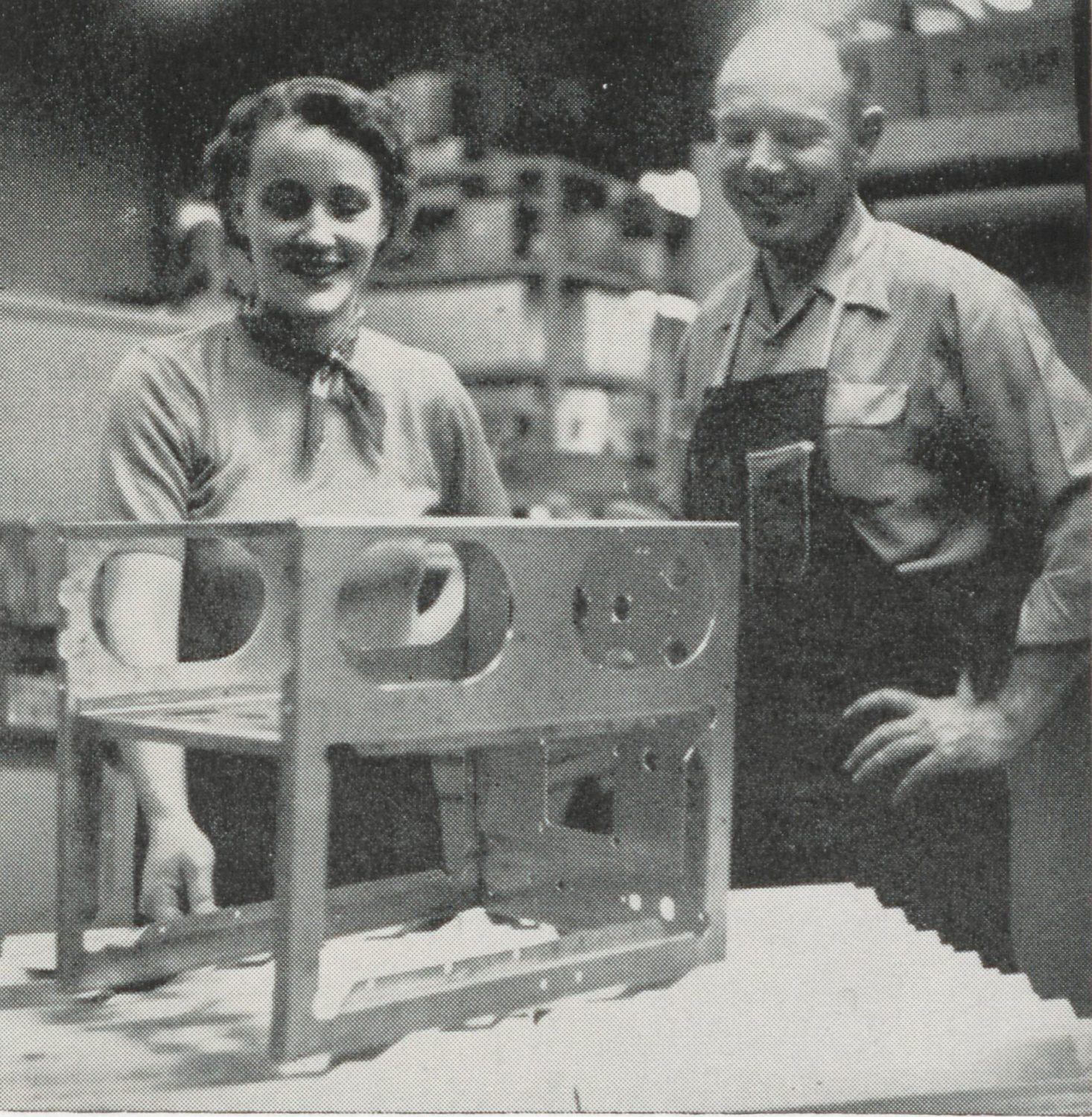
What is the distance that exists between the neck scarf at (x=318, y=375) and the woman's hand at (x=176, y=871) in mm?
337

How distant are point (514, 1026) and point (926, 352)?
74 centimetres

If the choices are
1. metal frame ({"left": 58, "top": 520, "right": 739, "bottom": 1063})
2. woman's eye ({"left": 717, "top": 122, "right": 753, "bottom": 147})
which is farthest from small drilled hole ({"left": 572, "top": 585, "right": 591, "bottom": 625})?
woman's eye ({"left": 717, "top": 122, "right": 753, "bottom": 147})

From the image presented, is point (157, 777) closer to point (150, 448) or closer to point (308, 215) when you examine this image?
point (150, 448)

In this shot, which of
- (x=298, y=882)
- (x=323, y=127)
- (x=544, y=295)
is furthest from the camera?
(x=544, y=295)

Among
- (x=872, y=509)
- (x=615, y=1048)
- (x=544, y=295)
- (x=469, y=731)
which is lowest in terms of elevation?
(x=615, y=1048)

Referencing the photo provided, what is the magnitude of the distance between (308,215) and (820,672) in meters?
0.65

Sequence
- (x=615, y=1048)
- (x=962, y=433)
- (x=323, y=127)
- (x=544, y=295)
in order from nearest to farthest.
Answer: (x=615, y=1048), (x=323, y=127), (x=962, y=433), (x=544, y=295)

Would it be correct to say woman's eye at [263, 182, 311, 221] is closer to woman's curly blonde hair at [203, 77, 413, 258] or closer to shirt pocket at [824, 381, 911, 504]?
woman's curly blonde hair at [203, 77, 413, 258]

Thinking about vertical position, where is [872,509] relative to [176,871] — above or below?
above

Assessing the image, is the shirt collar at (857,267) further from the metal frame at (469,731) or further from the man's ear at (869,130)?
the metal frame at (469,731)

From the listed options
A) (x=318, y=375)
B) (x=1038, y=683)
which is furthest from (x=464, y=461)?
(x=1038, y=683)

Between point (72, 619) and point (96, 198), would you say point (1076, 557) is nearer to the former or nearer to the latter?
point (72, 619)

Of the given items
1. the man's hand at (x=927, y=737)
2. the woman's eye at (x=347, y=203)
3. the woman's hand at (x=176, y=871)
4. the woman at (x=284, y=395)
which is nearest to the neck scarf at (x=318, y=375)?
the woman at (x=284, y=395)

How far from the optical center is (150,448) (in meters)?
1.24
